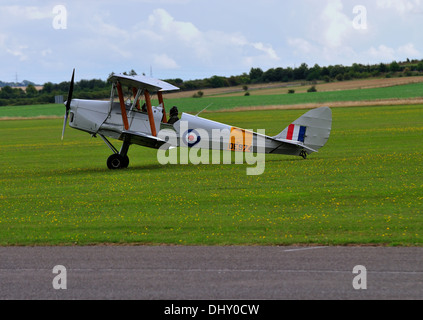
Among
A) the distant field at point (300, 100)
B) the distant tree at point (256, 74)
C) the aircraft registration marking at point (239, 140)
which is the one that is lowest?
the aircraft registration marking at point (239, 140)

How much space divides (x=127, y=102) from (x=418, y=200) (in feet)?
40.6

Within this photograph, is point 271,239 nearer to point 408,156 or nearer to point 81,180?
point 81,180

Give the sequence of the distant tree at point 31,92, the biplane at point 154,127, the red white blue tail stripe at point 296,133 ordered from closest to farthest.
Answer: the red white blue tail stripe at point 296,133, the biplane at point 154,127, the distant tree at point 31,92

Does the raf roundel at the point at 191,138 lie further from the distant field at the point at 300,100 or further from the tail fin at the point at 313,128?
the distant field at the point at 300,100

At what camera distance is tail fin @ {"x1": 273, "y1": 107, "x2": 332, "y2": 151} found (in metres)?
23.5

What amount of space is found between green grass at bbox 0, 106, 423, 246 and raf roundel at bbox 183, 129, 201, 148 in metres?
0.93

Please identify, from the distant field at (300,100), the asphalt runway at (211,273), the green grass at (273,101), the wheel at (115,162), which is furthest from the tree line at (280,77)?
the asphalt runway at (211,273)

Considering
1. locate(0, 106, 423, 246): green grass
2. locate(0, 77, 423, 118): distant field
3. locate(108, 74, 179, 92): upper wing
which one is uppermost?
locate(108, 74, 179, 92): upper wing

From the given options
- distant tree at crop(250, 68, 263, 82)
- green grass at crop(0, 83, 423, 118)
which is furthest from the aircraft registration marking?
distant tree at crop(250, 68, 263, 82)

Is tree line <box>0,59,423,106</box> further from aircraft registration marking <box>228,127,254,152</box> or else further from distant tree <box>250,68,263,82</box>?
aircraft registration marking <box>228,127,254,152</box>

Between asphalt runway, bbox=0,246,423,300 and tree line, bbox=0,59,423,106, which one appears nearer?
asphalt runway, bbox=0,246,423,300

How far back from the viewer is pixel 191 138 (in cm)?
2412

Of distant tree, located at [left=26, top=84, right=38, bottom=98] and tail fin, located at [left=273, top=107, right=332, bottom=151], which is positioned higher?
distant tree, located at [left=26, top=84, right=38, bottom=98]

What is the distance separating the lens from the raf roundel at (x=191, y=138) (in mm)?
24062
